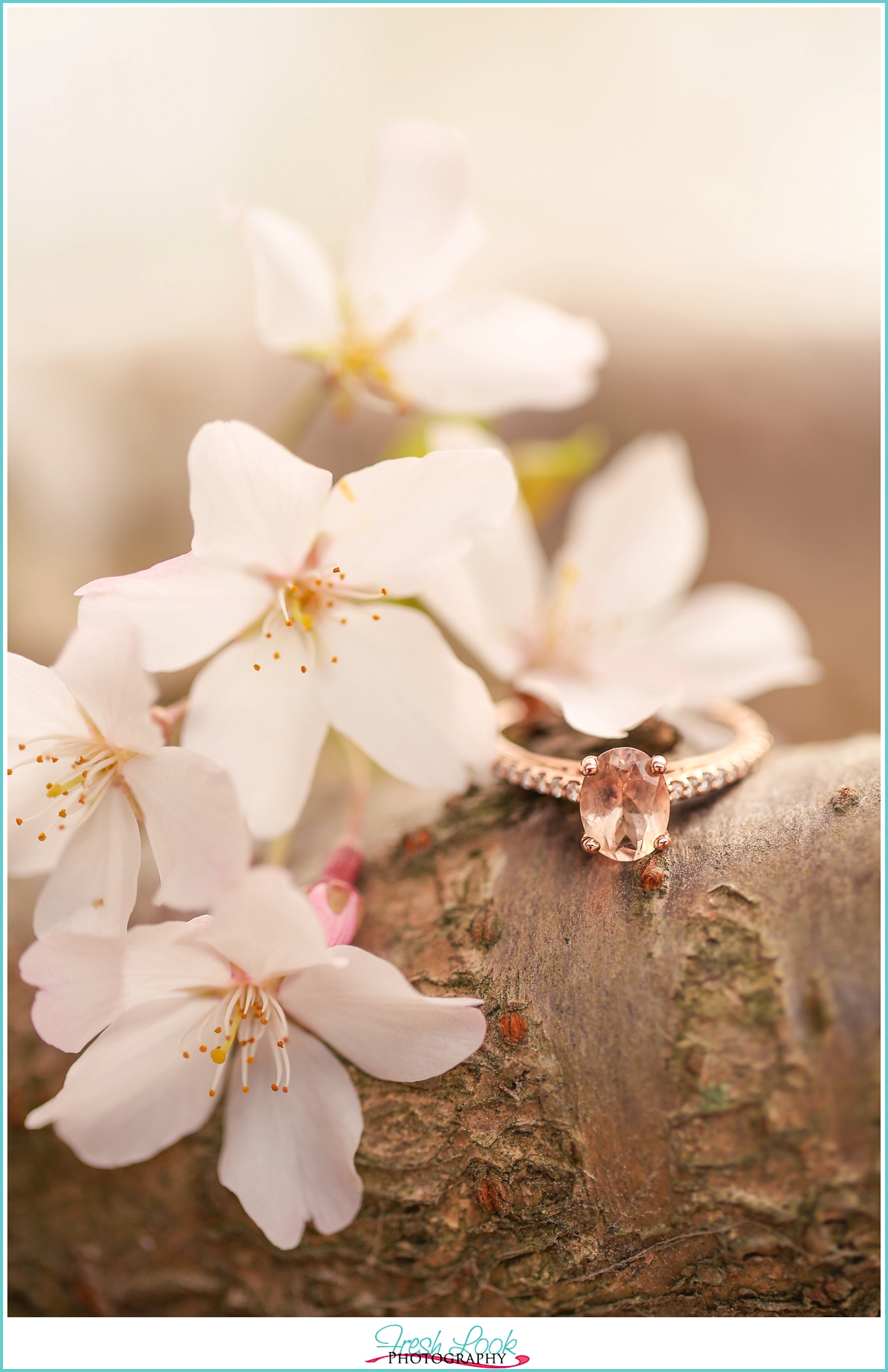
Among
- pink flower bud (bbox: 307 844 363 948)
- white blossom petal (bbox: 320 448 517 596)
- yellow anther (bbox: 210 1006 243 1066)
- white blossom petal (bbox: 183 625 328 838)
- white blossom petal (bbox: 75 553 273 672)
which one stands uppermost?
white blossom petal (bbox: 320 448 517 596)

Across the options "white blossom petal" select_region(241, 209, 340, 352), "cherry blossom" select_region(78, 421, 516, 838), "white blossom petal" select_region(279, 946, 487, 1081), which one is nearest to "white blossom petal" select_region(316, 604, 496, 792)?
"cherry blossom" select_region(78, 421, 516, 838)

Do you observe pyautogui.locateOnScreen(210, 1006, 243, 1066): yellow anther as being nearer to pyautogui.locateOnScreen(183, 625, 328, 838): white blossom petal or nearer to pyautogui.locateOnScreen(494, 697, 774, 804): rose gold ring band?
pyautogui.locateOnScreen(183, 625, 328, 838): white blossom petal

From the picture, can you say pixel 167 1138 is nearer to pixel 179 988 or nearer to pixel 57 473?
pixel 179 988

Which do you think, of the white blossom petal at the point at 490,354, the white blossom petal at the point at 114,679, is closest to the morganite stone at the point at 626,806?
the white blossom petal at the point at 114,679

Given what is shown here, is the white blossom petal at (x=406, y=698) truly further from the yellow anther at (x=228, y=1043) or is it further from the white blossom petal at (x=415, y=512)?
the yellow anther at (x=228, y=1043)

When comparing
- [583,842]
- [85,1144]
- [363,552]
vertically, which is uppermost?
[363,552]

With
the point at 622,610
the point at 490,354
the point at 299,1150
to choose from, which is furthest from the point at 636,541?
the point at 299,1150

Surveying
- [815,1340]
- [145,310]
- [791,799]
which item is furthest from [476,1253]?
[145,310]
